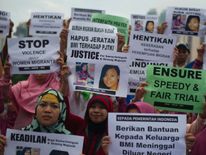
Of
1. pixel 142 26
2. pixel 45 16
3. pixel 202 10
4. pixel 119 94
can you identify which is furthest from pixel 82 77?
pixel 142 26

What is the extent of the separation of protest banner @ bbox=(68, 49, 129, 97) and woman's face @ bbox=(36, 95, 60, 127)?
879mm

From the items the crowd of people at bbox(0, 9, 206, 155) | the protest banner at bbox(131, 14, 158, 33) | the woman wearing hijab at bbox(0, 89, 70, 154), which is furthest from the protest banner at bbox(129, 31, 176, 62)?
the protest banner at bbox(131, 14, 158, 33)

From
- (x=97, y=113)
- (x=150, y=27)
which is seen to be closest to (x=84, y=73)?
(x=97, y=113)

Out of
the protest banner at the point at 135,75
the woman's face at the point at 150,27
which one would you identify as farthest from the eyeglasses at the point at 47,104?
the woman's face at the point at 150,27

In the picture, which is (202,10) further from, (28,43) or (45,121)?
(45,121)

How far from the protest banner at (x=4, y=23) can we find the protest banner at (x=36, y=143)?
10.5 ft

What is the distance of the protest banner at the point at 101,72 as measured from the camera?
5.13 m

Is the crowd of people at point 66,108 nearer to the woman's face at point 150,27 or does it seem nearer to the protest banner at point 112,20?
the protest banner at point 112,20

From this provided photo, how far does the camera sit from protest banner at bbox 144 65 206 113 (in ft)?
15.4

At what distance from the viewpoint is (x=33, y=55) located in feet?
17.2

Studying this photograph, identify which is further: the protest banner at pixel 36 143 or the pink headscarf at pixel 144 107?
the pink headscarf at pixel 144 107

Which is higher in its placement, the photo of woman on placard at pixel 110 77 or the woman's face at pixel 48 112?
the photo of woman on placard at pixel 110 77

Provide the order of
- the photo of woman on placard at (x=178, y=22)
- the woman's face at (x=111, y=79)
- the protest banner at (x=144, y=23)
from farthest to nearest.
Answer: the protest banner at (x=144, y=23) < the photo of woman on placard at (x=178, y=22) < the woman's face at (x=111, y=79)

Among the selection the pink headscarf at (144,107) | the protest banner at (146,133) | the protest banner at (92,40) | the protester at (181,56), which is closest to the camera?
the protest banner at (146,133)
